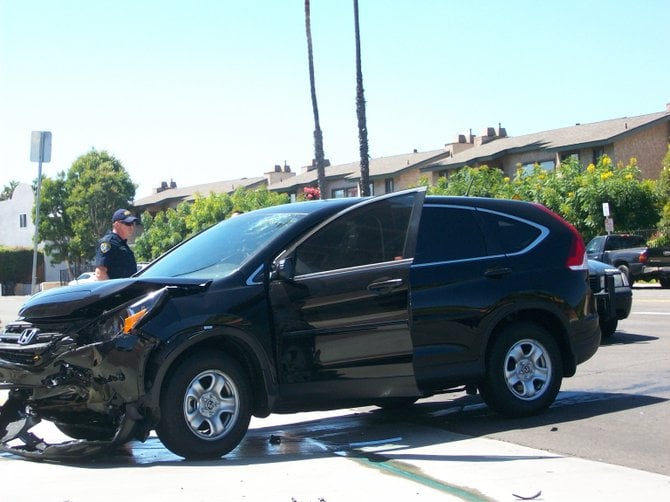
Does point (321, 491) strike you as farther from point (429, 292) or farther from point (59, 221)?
point (59, 221)

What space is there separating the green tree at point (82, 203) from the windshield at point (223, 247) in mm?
60213

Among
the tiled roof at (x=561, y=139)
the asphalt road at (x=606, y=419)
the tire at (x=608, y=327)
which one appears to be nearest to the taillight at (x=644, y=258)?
the tire at (x=608, y=327)

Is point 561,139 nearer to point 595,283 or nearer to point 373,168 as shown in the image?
point 373,168

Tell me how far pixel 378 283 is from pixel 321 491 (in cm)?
192

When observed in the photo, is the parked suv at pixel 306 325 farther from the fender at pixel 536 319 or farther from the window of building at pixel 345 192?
the window of building at pixel 345 192

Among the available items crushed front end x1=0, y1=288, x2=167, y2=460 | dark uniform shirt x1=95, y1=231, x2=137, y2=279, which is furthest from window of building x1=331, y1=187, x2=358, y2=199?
crushed front end x1=0, y1=288, x2=167, y2=460

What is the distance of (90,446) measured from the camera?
666 cm

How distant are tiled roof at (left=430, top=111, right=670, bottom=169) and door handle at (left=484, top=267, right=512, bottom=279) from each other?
41329 millimetres

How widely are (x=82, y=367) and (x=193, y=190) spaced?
77.1 metres

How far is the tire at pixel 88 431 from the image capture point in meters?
7.01

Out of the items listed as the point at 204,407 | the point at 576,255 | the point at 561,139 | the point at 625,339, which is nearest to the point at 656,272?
the point at 625,339

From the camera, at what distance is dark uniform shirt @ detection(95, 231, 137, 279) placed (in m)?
9.23

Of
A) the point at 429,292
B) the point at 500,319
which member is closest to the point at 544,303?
the point at 500,319

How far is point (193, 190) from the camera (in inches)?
3243
